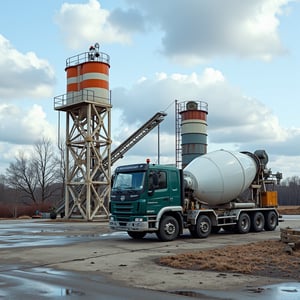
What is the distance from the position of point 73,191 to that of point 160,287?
102 ft

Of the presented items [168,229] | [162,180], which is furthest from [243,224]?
[162,180]

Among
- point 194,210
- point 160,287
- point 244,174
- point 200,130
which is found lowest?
point 160,287

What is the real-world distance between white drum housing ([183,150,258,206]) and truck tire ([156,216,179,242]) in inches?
74.3

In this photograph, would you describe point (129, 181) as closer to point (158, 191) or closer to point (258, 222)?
point (158, 191)

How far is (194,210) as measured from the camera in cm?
2016

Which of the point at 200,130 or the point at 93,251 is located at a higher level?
the point at 200,130

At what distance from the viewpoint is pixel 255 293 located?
28.6 feet

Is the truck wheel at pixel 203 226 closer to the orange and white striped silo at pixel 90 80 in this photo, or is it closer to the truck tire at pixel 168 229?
the truck tire at pixel 168 229

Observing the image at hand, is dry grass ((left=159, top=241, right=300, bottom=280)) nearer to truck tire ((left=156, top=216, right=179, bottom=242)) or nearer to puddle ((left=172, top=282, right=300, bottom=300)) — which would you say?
puddle ((left=172, top=282, right=300, bottom=300))

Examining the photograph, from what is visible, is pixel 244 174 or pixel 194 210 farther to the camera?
pixel 244 174

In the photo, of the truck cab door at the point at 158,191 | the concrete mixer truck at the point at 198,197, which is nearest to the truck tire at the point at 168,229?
the concrete mixer truck at the point at 198,197

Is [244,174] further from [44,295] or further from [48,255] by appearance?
[44,295]

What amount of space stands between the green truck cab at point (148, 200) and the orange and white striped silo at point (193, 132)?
73.9 feet

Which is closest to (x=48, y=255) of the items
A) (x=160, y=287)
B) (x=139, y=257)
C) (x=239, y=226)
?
(x=139, y=257)
